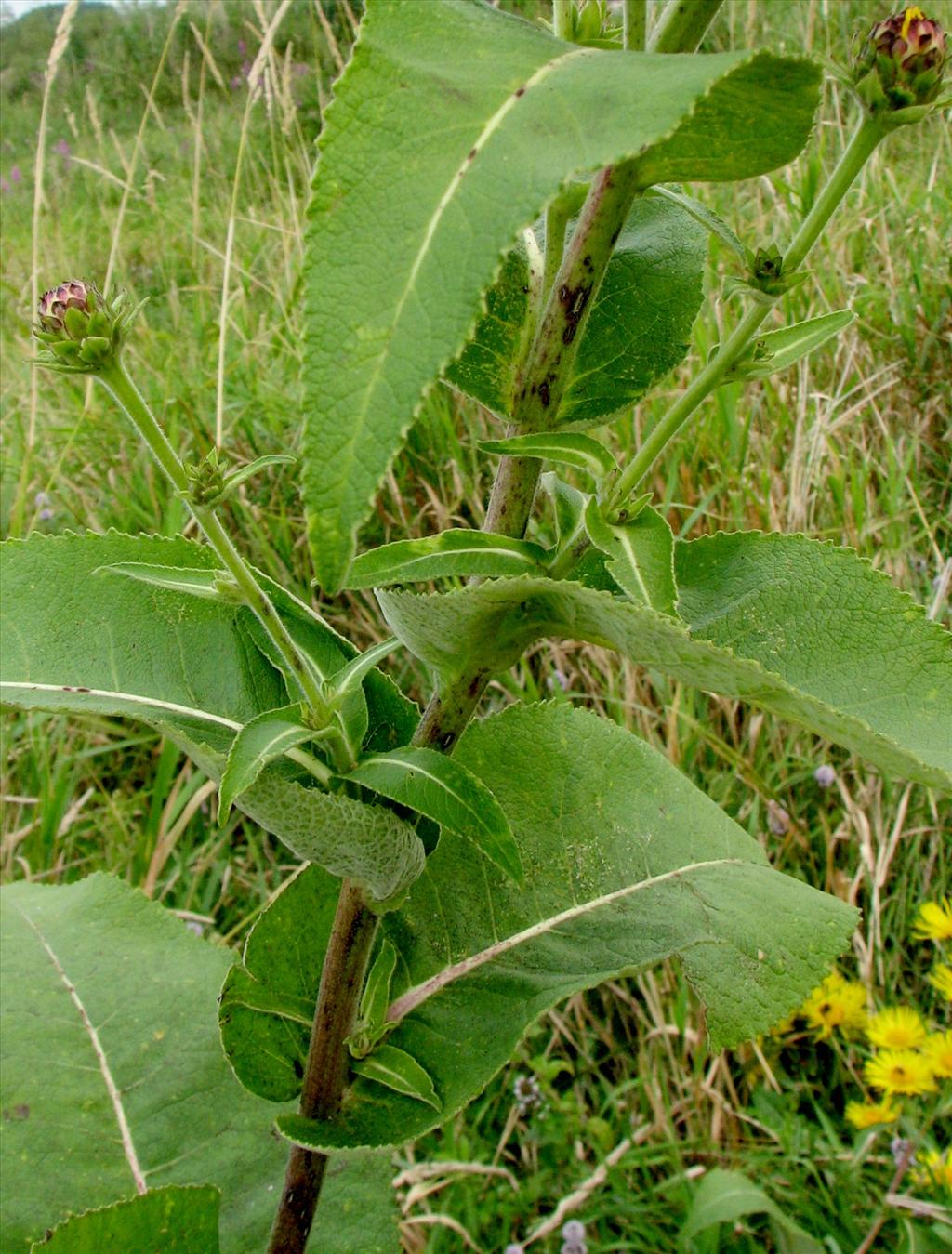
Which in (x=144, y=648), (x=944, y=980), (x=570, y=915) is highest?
(x=144, y=648)

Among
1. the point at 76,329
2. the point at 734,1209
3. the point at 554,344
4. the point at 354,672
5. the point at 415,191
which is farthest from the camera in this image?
the point at 734,1209

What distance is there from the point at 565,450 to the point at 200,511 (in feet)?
1.03

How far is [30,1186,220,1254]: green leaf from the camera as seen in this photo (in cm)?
119

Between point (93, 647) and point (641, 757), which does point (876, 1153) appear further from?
point (93, 647)

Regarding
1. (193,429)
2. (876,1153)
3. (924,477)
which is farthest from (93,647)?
(924,477)

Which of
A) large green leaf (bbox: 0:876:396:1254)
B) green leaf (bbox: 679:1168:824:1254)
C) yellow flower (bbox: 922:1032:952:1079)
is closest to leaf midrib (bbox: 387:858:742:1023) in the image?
large green leaf (bbox: 0:876:396:1254)

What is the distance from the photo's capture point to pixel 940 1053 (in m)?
2.37

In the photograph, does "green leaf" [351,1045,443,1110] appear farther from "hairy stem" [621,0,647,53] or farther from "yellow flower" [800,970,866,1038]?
"yellow flower" [800,970,866,1038]

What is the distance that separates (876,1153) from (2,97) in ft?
49.8

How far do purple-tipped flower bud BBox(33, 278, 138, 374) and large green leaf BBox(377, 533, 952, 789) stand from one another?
0.32m

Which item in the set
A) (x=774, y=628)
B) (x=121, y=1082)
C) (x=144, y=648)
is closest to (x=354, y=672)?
(x=144, y=648)

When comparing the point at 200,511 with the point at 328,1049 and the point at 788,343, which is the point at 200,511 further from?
the point at 328,1049

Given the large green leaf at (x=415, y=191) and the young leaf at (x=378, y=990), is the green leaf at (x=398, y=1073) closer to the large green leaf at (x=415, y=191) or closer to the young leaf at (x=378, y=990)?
the young leaf at (x=378, y=990)

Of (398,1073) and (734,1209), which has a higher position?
(398,1073)
